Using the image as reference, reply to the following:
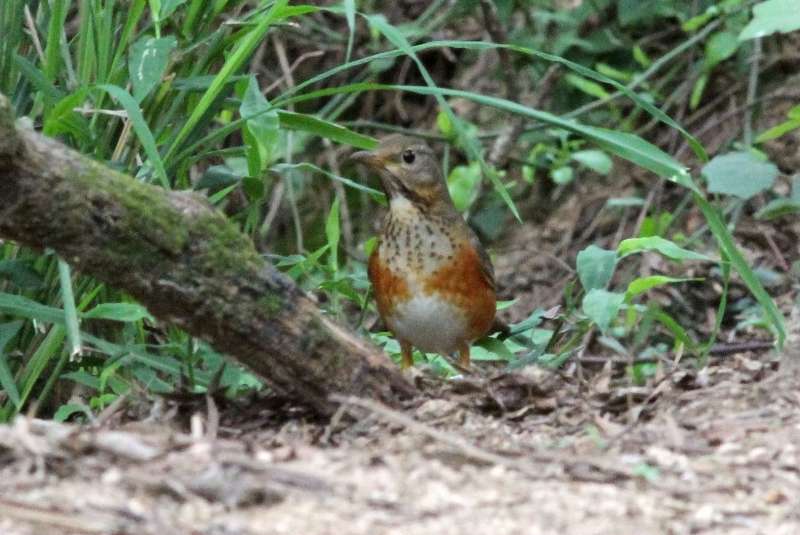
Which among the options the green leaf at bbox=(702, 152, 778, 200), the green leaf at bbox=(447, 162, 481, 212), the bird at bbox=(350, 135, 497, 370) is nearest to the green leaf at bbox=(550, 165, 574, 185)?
the green leaf at bbox=(447, 162, 481, 212)

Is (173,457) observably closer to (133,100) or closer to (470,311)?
(133,100)

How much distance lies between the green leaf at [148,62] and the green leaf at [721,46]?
3.49 m

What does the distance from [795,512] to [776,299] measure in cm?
314

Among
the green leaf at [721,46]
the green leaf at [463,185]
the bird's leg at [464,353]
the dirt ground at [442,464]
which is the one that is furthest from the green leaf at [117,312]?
the green leaf at [721,46]

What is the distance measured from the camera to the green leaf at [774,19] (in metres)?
3.71

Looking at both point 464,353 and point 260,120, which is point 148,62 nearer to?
point 260,120

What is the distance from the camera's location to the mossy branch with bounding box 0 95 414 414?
2.89m

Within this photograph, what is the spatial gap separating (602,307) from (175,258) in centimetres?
116

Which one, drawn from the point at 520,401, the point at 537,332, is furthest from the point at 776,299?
the point at 520,401

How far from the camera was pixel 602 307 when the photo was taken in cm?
359

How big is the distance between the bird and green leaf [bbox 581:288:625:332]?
974mm

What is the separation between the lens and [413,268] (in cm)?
457

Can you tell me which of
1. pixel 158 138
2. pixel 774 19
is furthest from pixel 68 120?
pixel 774 19

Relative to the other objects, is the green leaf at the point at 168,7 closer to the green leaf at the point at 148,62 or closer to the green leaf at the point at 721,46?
the green leaf at the point at 148,62
